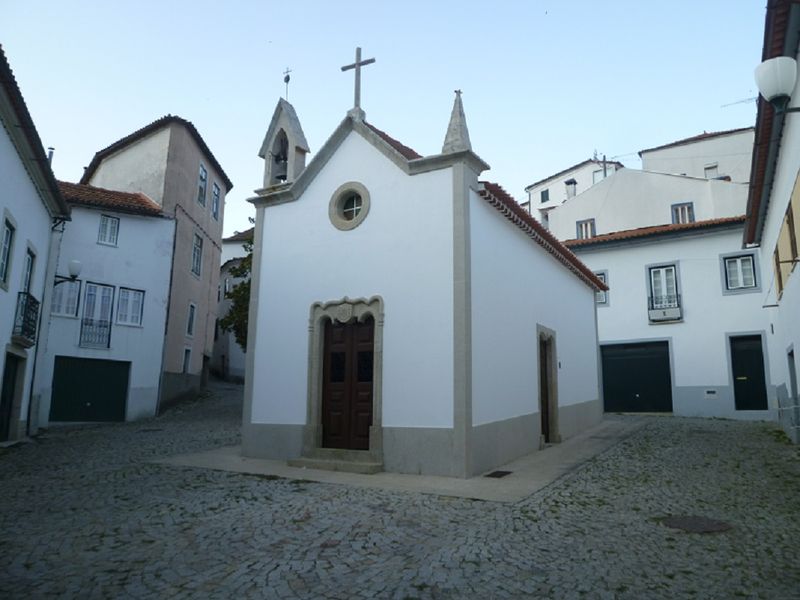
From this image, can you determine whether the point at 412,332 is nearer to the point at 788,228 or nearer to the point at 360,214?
the point at 360,214

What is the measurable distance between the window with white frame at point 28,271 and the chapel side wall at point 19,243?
10 centimetres

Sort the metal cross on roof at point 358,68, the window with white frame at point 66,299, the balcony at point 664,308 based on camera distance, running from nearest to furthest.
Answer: the metal cross on roof at point 358,68
the window with white frame at point 66,299
the balcony at point 664,308

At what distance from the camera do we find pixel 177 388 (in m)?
21.8

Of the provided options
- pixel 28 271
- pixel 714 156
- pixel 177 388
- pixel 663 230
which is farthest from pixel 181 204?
pixel 714 156

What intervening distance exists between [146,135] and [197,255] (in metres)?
5.01

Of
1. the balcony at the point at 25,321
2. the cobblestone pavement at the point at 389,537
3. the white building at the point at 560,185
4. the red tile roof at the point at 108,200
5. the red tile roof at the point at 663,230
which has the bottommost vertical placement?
the cobblestone pavement at the point at 389,537

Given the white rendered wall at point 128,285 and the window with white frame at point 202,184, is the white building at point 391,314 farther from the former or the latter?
the window with white frame at point 202,184

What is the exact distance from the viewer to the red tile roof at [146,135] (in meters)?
20.9

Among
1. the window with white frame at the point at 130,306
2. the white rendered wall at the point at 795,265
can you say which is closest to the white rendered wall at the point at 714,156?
the white rendered wall at the point at 795,265

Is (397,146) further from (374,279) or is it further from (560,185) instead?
(560,185)

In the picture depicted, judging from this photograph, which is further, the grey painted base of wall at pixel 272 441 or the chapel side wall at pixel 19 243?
the chapel side wall at pixel 19 243

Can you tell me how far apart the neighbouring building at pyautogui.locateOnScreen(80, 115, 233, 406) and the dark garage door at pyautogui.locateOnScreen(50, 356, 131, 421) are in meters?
1.72

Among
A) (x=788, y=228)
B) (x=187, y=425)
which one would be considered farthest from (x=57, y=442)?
(x=788, y=228)

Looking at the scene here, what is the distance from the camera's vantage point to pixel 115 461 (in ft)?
33.4
